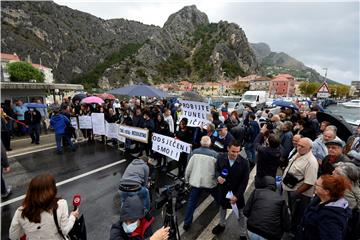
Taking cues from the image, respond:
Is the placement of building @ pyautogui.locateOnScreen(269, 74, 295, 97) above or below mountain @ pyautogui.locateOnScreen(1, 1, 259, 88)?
below

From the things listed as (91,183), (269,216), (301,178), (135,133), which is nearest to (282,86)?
(135,133)

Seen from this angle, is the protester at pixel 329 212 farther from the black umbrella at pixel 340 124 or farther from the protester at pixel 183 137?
the black umbrella at pixel 340 124

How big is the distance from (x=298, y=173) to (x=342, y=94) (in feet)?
471

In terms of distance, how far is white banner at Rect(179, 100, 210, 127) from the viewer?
20.9 feet

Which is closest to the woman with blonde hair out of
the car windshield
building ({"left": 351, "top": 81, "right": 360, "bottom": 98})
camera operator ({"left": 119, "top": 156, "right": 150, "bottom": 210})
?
camera operator ({"left": 119, "top": 156, "right": 150, "bottom": 210})

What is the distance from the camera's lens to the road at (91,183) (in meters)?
4.10

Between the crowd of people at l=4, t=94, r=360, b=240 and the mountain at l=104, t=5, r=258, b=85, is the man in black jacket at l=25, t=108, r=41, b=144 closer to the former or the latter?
the crowd of people at l=4, t=94, r=360, b=240

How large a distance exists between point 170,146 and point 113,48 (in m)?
150

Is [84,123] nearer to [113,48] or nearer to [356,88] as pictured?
[113,48]

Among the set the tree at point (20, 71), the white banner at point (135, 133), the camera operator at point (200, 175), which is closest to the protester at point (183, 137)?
the white banner at point (135, 133)

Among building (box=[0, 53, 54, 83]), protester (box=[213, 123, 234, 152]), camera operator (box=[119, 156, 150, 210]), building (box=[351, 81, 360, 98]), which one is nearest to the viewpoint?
camera operator (box=[119, 156, 150, 210])

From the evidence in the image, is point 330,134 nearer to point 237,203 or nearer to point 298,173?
point 298,173

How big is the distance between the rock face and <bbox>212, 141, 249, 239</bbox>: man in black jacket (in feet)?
409

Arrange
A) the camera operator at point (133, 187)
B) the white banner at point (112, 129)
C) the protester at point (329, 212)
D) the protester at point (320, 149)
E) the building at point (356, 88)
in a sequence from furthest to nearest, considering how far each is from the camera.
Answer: the building at point (356, 88), the white banner at point (112, 129), the protester at point (320, 149), the camera operator at point (133, 187), the protester at point (329, 212)
